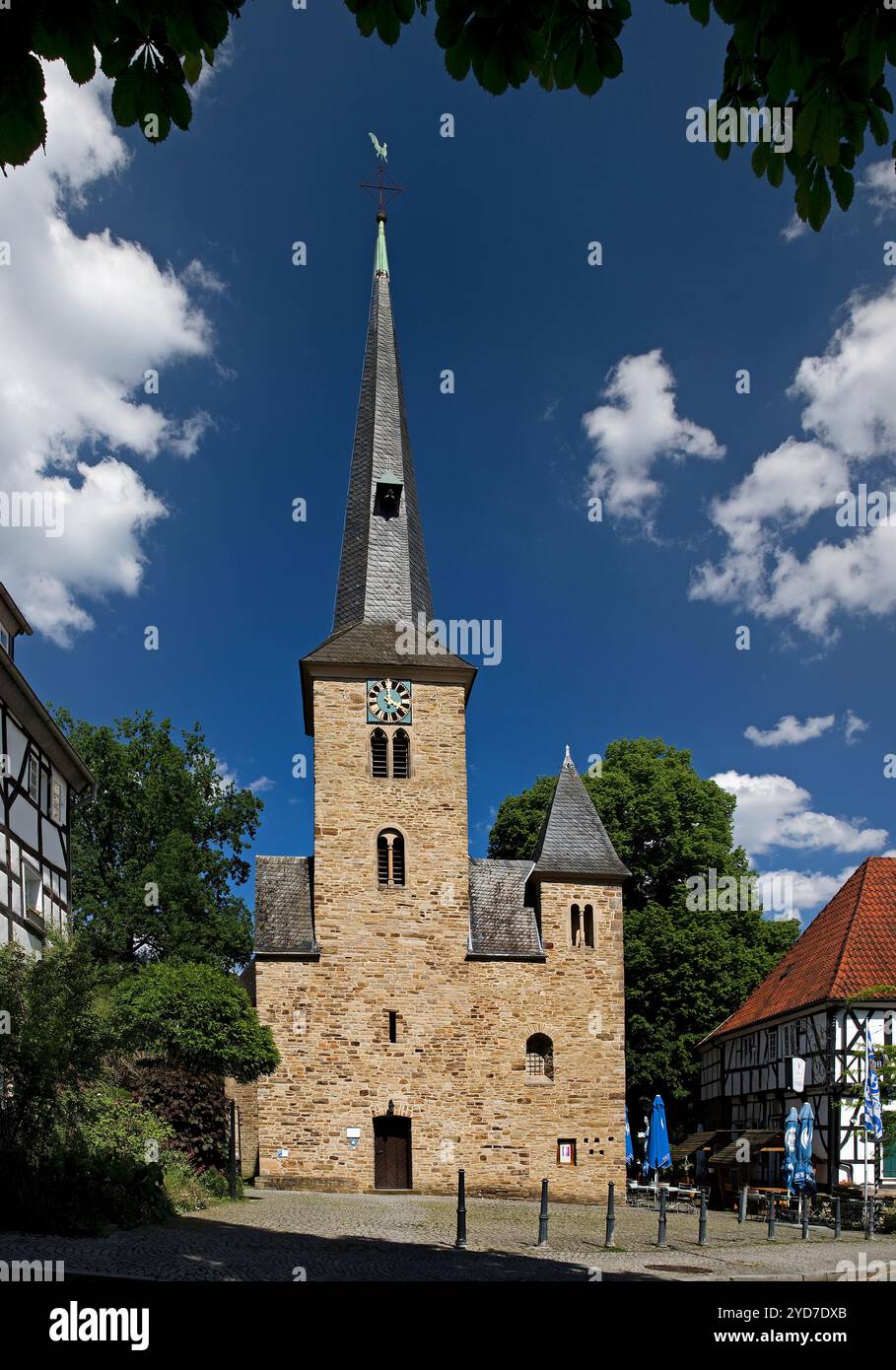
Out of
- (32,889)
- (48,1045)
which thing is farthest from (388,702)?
(48,1045)

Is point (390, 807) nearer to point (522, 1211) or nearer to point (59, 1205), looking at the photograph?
point (522, 1211)

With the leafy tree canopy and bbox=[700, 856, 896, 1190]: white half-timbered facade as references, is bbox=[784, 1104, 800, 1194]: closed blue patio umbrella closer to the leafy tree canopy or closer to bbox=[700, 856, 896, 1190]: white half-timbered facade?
bbox=[700, 856, 896, 1190]: white half-timbered facade

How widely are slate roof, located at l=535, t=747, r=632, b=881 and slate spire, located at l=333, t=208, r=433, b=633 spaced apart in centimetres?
601

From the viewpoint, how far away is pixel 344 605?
31.8 m

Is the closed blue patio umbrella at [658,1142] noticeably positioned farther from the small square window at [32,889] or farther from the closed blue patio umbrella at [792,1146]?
the small square window at [32,889]

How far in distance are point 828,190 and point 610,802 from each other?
3558cm

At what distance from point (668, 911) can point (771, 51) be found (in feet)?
117

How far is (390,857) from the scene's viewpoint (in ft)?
94.2

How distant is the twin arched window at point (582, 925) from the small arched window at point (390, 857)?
4393 mm

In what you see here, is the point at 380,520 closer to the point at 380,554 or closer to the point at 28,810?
the point at 380,554

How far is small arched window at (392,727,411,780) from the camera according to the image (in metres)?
29.3

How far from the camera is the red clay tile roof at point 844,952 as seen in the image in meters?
26.4

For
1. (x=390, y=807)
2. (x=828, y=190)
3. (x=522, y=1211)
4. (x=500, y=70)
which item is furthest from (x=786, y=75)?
(x=390, y=807)

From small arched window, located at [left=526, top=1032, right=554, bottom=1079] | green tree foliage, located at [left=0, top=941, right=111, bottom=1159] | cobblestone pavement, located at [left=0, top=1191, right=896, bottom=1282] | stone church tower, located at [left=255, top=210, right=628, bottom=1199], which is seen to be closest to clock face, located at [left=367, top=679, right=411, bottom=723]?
stone church tower, located at [left=255, top=210, right=628, bottom=1199]
